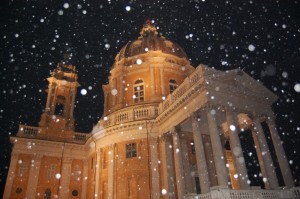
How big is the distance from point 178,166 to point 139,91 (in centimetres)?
1177

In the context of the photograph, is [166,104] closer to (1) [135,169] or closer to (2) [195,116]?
(2) [195,116]

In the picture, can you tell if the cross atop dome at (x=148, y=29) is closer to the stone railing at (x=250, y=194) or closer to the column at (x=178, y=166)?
the column at (x=178, y=166)

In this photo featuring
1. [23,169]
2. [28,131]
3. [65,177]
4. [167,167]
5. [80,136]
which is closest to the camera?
[167,167]

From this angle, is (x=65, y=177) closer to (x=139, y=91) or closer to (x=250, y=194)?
(x=139, y=91)

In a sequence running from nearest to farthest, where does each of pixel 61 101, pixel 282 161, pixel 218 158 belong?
1. pixel 218 158
2. pixel 282 161
3. pixel 61 101

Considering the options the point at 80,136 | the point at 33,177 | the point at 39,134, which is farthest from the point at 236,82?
the point at 39,134

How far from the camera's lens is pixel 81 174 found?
25.7 metres

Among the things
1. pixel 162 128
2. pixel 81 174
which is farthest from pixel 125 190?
pixel 81 174

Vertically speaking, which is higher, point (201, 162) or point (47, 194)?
point (201, 162)

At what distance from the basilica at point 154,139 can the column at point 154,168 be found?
7 centimetres

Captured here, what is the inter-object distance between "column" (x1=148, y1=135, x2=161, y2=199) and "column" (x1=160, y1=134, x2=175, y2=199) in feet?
1.45

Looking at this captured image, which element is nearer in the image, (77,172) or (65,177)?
(65,177)

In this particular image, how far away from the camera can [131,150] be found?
→ 21.6m

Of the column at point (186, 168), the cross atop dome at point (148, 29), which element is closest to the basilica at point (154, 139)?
the column at point (186, 168)
